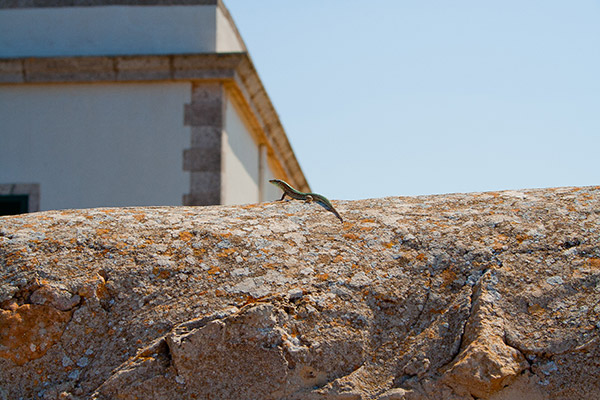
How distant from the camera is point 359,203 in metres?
2.71

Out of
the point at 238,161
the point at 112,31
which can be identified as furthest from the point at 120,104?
the point at 238,161

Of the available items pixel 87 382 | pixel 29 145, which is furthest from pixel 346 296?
pixel 29 145

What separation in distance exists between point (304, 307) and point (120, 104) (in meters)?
7.24

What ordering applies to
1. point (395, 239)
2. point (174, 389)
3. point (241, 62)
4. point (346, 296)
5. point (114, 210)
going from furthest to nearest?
point (241, 62), point (114, 210), point (395, 239), point (346, 296), point (174, 389)

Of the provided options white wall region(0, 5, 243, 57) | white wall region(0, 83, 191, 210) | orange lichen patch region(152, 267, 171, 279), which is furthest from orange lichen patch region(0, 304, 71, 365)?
white wall region(0, 5, 243, 57)

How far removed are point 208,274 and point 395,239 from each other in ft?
2.00

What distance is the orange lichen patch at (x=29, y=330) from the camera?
2.11 meters

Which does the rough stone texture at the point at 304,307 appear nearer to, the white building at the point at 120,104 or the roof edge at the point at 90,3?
the white building at the point at 120,104

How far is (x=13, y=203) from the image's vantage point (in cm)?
874

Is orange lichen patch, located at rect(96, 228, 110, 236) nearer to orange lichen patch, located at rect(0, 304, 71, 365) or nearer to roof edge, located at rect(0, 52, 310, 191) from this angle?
orange lichen patch, located at rect(0, 304, 71, 365)

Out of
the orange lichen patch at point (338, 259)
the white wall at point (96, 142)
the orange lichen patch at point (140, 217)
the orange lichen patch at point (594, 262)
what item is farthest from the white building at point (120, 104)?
the orange lichen patch at point (594, 262)

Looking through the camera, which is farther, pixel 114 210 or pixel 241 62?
pixel 241 62

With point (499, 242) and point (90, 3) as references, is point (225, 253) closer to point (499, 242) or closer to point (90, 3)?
point (499, 242)

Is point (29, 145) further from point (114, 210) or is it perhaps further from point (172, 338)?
point (172, 338)
